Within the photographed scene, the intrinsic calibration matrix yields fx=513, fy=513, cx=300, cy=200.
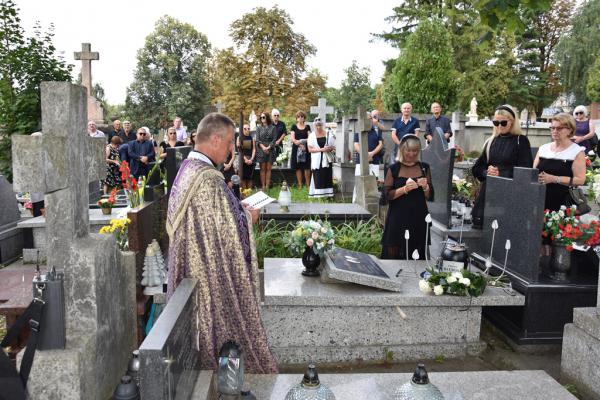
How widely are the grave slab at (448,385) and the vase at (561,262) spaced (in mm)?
1704

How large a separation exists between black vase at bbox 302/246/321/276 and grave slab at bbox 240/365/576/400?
163 centimetres

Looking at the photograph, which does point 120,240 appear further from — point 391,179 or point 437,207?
point 437,207

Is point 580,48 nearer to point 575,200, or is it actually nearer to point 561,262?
point 575,200

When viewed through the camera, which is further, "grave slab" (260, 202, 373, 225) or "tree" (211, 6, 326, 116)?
"tree" (211, 6, 326, 116)

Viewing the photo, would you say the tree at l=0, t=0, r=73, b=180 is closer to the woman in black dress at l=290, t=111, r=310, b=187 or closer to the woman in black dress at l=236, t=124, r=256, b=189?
the woman in black dress at l=236, t=124, r=256, b=189

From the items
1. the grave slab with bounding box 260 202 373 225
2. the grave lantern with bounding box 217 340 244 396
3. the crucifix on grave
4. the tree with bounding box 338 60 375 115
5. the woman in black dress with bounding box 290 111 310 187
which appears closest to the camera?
the grave lantern with bounding box 217 340 244 396

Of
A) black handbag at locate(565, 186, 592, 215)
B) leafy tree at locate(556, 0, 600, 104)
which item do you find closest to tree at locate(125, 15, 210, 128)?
leafy tree at locate(556, 0, 600, 104)

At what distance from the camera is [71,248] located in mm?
2760

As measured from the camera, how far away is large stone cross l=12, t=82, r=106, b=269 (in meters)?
2.63

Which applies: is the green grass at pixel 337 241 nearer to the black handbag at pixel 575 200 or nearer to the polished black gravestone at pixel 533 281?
the polished black gravestone at pixel 533 281

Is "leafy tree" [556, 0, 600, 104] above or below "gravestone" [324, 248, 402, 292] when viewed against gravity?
above

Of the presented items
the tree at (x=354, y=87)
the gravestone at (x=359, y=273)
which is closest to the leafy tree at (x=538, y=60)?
the tree at (x=354, y=87)

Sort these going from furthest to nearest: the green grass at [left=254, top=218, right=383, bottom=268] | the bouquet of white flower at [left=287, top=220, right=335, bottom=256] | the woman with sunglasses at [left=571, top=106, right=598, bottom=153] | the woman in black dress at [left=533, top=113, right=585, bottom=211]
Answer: the woman with sunglasses at [left=571, top=106, right=598, bottom=153] < the green grass at [left=254, top=218, right=383, bottom=268] < the woman in black dress at [left=533, top=113, right=585, bottom=211] < the bouquet of white flower at [left=287, top=220, right=335, bottom=256]

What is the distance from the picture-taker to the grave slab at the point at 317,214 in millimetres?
7426
